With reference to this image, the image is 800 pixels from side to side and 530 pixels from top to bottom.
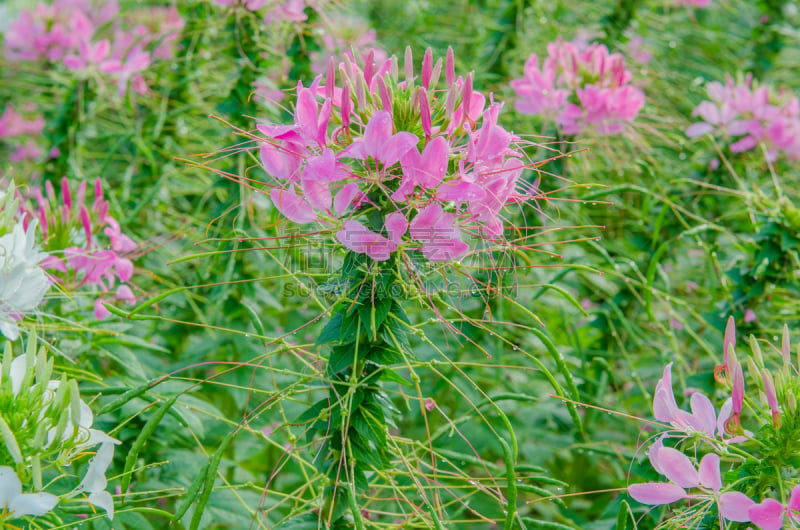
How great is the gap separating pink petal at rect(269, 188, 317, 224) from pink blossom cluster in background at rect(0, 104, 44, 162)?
1964 millimetres

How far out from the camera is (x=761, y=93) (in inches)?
Result: 69.8

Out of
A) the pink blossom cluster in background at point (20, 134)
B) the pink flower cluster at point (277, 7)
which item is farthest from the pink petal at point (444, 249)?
the pink blossom cluster in background at point (20, 134)

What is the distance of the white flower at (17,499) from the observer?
0.82 metres

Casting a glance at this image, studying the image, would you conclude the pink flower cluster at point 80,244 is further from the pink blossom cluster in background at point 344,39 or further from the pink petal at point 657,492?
the pink petal at point 657,492

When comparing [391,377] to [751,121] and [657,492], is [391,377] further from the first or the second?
[751,121]

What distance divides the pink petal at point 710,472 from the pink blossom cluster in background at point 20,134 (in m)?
2.48

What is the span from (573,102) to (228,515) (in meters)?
1.22

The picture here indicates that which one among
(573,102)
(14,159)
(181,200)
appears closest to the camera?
(573,102)

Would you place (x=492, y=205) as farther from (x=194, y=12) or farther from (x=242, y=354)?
(x=194, y=12)

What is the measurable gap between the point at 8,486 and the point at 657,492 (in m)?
0.85

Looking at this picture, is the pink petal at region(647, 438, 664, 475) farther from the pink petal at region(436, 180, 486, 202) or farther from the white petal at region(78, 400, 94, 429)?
the white petal at region(78, 400, 94, 429)

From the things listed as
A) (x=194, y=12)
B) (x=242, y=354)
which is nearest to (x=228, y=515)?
(x=242, y=354)

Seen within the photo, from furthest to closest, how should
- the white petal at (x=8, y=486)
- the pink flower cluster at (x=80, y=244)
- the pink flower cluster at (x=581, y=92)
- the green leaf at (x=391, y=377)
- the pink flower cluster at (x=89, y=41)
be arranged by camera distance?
the pink flower cluster at (x=89, y=41), the pink flower cluster at (x=581, y=92), the pink flower cluster at (x=80, y=244), the green leaf at (x=391, y=377), the white petal at (x=8, y=486)

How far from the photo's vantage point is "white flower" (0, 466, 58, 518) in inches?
32.3
